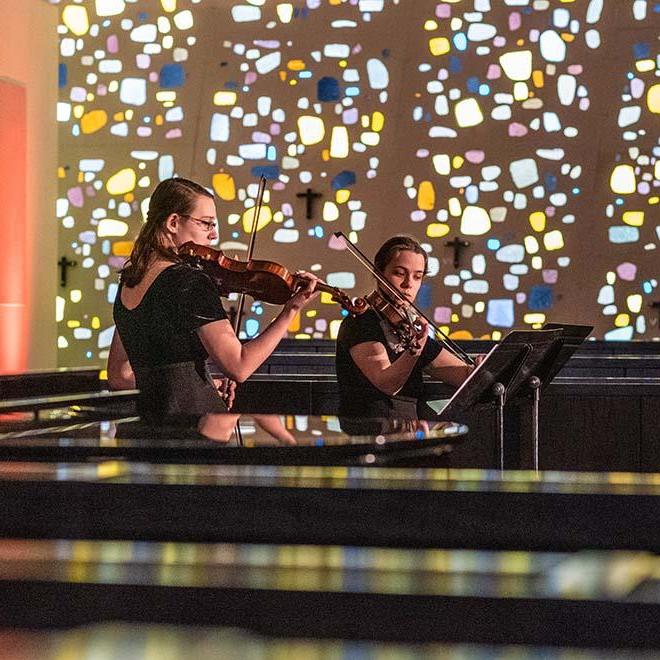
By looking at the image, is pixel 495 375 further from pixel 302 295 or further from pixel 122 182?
pixel 122 182

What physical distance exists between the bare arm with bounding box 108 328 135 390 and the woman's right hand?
1.39 ft

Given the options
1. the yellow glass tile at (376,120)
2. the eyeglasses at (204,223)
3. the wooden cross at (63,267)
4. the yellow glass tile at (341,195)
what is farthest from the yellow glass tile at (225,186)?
the eyeglasses at (204,223)

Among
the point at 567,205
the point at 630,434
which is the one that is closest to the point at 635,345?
the point at 567,205

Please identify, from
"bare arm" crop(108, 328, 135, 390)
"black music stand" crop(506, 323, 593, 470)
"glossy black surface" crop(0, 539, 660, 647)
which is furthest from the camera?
"black music stand" crop(506, 323, 593, 470)

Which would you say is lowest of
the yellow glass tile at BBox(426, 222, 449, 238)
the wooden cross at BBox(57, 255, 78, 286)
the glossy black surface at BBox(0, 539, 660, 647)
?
the glossy black surface at BBox(0, 539, 660, 647)

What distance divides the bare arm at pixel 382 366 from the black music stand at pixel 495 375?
24cm

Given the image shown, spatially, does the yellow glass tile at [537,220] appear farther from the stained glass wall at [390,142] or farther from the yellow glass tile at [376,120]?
the yellow glass tile at [376,120]

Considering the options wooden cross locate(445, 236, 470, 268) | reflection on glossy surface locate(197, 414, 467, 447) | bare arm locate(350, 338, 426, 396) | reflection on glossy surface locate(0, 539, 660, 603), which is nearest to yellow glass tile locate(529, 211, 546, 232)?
wooden cross locate(445, 236, 470, 268)

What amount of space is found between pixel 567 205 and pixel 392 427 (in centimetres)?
593

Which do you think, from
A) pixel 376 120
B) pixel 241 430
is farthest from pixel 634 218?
pixel 241 430

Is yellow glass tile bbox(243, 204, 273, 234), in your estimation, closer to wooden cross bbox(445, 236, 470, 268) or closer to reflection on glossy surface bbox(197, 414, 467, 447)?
wooden cross bbox(445, 236, 470, 268)

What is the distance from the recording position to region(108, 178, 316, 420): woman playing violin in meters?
2.64

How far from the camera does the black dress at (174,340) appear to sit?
8.74ft

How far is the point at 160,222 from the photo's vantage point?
9.37 feet
